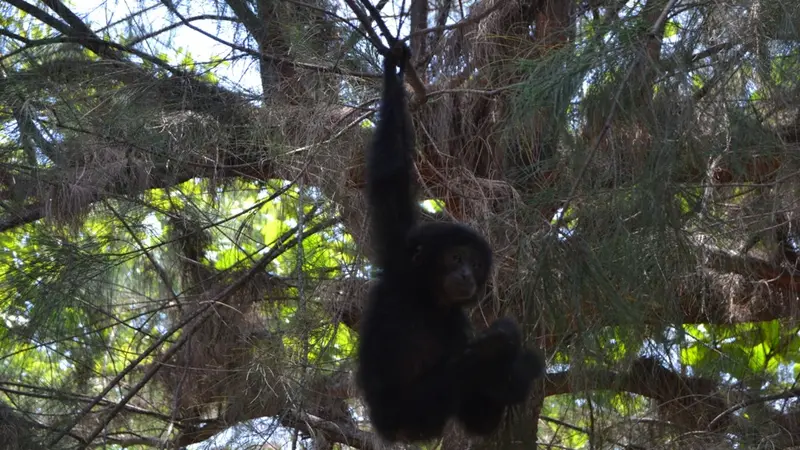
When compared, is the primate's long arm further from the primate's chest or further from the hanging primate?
the primate's chest

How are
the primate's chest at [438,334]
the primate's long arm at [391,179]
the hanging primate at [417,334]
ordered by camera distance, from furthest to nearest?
the primate's chest at [438,334]
the hanging primate at [417,334]
the primate's long arm at [391,179]

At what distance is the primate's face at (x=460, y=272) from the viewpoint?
3.82 metres

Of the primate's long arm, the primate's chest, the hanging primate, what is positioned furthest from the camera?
the primate's chest

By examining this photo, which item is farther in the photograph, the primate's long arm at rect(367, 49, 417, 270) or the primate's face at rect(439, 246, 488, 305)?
the primate's face at rect(439, 246, 488, 305)

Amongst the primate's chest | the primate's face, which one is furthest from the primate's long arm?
the primate's chest

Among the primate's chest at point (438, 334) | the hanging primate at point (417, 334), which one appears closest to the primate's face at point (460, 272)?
the hanging primate at point (417, 334)

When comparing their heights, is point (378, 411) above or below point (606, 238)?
below

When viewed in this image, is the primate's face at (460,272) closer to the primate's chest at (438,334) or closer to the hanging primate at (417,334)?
the hanging primate at (417,334)

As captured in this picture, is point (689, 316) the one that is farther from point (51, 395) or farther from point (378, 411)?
point (51, 395)

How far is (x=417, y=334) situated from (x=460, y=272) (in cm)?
36

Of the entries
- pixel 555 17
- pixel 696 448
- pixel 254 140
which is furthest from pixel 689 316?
pixel 254 140

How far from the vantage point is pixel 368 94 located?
4891 mm

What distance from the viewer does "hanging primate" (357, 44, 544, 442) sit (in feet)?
12.2

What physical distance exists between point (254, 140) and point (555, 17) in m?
1.83
